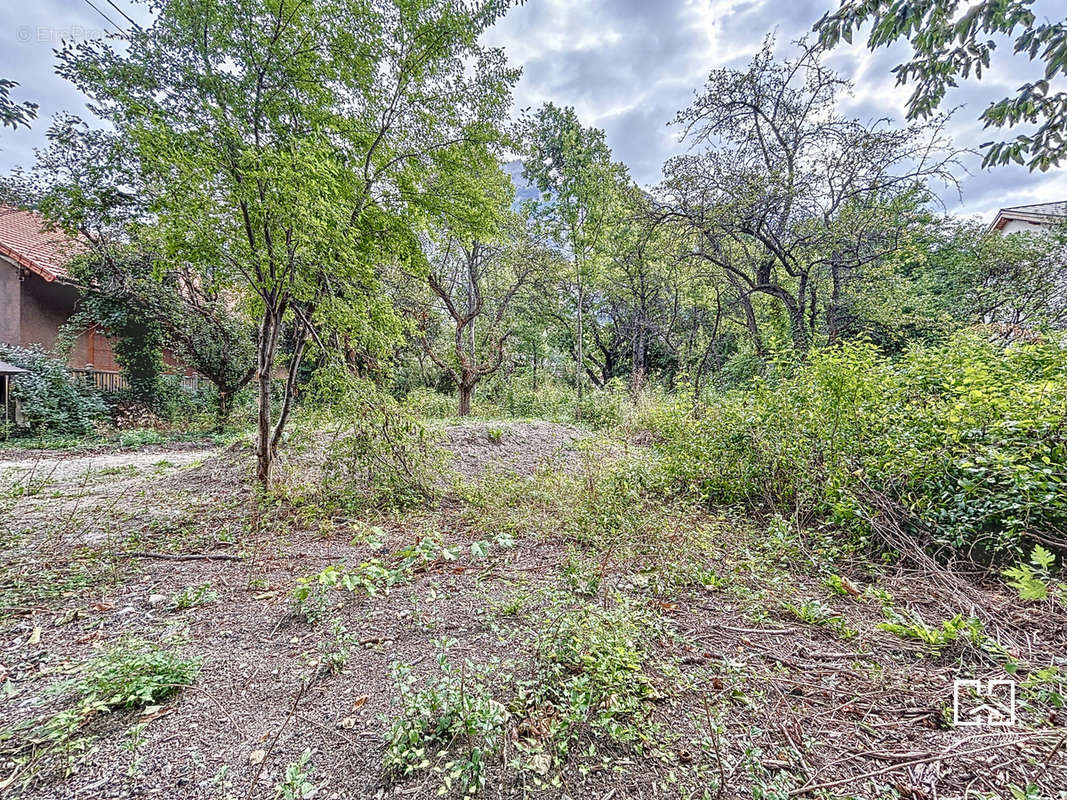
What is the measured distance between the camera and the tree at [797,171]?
5.37 metres

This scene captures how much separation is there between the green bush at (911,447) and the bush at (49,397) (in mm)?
9939

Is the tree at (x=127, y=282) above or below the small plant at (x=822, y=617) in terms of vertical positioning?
above

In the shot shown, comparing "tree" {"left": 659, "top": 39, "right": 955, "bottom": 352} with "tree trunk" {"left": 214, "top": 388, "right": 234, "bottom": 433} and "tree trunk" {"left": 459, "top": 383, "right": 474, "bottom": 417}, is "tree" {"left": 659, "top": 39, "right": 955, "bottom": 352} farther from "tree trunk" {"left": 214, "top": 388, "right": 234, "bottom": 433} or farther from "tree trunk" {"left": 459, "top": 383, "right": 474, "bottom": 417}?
"tree trunk" {"left": 214, "top": 388, "right": 234, "bottom": 433}

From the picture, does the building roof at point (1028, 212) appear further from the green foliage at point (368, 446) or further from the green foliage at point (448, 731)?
the green foliage at point (448, 731)

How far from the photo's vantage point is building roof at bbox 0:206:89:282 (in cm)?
740

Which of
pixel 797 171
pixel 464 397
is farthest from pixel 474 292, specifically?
pixel 797 171

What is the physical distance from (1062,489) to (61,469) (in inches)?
341

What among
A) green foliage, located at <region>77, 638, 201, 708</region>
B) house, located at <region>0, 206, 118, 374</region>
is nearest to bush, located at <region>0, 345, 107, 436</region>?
house, located at <region>0, 206, 118, 374</region>

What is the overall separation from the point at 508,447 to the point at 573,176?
20.0 feet

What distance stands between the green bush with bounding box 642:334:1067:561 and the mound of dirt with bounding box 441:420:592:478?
1844 mm

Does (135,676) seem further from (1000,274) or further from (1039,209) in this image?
(1039,209)

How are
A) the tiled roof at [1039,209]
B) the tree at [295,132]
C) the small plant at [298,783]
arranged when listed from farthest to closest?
the tiled roof at [1039,209] < the tree at [295,132] < the small plant at [298,783]

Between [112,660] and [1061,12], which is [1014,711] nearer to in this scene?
[1061,12]

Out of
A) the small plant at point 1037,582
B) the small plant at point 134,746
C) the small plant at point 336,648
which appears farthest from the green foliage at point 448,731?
the small plant at point 1037,582
